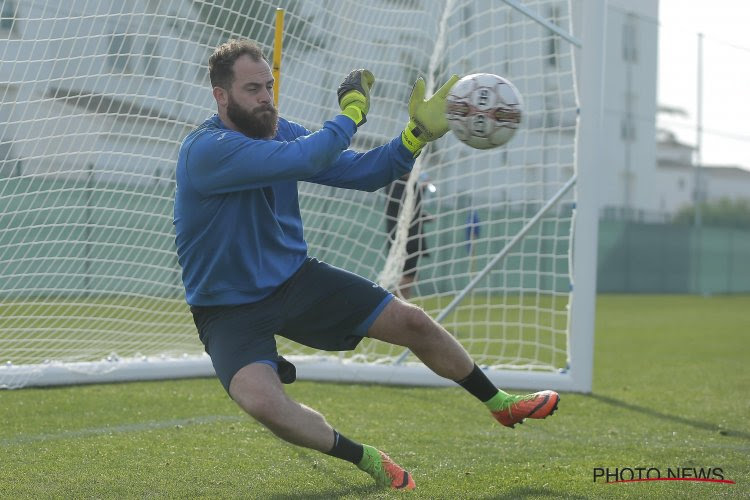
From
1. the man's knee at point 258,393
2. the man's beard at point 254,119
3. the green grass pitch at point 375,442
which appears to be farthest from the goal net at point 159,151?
the man's knee at point 258,393

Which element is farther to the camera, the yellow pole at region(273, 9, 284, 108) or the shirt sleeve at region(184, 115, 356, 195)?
the yellow pole at region(273, 9, 284, 108)

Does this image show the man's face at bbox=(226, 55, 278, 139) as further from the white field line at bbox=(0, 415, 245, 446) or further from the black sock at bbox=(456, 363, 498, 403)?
the white field line at bbox=(0, 415, 245, 446)

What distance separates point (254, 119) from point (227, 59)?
0.85 ft

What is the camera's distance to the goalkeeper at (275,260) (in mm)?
3828

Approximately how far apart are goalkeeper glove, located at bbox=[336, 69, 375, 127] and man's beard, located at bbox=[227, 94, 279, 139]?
305mm

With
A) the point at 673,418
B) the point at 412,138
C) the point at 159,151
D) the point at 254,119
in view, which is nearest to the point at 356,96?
the point at 412,138

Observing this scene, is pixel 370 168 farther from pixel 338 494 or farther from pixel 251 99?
pixel 338 494

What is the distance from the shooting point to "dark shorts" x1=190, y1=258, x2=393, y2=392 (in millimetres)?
3906

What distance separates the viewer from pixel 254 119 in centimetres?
402

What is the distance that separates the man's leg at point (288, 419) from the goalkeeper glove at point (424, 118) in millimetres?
1133

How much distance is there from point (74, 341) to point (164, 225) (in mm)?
1069

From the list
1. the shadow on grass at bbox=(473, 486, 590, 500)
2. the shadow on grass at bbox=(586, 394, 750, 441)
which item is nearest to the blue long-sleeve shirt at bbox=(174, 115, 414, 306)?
the shadow on grass at bbox=(473, 486, 590, 500)

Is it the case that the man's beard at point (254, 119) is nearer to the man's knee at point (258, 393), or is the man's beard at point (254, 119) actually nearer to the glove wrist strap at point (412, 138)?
the glove wrist strap at point (412, 138)

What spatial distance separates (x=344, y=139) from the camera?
156 inches
